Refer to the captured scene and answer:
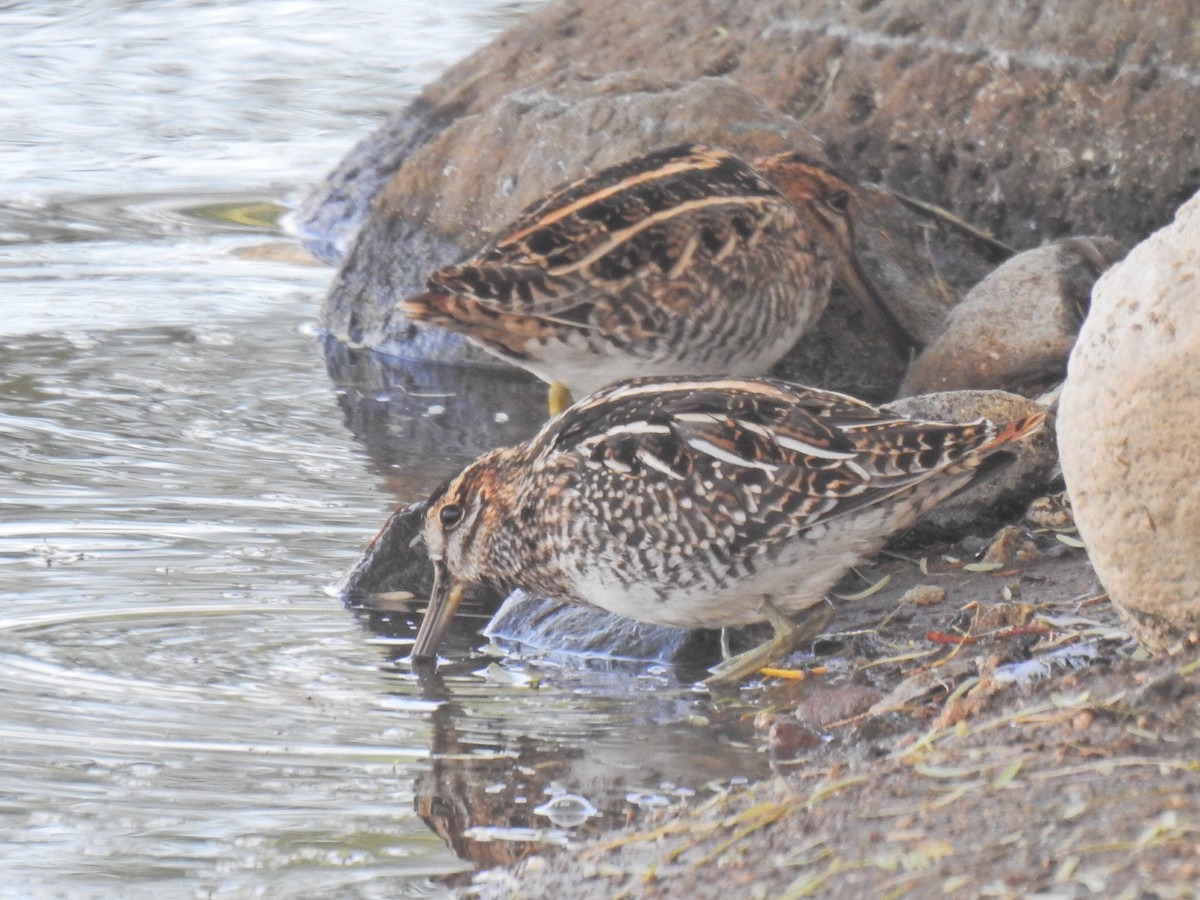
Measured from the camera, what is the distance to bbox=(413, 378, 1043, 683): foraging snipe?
5504 mm

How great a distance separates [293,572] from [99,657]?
933mm

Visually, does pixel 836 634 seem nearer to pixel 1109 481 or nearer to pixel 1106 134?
pixel 1109 481

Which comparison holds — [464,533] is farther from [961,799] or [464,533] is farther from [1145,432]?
[961,799]

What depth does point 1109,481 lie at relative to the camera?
14.1ft

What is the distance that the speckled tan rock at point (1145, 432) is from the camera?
414 centimetres

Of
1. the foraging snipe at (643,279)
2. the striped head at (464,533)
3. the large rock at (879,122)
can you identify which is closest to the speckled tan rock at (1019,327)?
the foraging snipe at (643,279)

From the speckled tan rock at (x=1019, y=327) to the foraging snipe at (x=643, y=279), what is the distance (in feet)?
1.77

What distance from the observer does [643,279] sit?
6.90 metres

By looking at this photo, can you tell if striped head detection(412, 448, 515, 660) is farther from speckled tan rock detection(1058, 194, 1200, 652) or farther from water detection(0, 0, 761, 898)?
speckled tan rock detection(1058, 194, 1200, 652)

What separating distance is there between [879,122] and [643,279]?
8.77ft

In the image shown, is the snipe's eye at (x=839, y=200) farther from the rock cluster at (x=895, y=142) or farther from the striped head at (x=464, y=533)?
the striped head at (x=464, y=533)

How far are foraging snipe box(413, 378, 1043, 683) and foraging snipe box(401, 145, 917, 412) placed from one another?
3.28 feet

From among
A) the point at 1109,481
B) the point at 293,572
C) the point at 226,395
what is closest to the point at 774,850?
the point at 1109,481

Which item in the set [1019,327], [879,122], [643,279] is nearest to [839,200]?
[1019,327]
